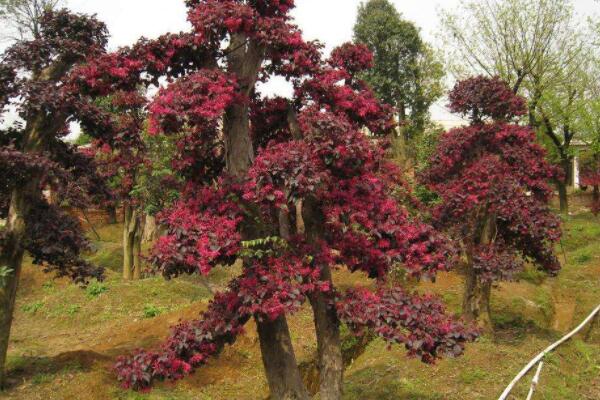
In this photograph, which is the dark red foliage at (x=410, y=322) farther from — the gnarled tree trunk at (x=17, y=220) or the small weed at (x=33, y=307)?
the small weed at (x=33, y=307)

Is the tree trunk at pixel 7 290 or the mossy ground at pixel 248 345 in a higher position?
the tree trunk at pixel 7 290

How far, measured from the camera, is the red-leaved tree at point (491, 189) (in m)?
12.2

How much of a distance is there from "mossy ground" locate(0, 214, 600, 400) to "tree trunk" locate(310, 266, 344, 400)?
2.73 m

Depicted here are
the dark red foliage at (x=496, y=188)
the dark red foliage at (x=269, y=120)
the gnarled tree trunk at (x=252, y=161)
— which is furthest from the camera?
the dark red foliage at (x=496, y=188)

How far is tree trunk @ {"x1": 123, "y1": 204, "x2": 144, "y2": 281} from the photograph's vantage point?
2075 centimetres

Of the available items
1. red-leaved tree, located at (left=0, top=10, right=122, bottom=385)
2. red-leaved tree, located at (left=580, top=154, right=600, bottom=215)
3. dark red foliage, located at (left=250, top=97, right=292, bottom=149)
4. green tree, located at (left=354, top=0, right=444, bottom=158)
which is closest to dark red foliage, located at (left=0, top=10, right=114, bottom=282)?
red-leaved tree, located at (left=0, top=10, right=122, bottom=385)

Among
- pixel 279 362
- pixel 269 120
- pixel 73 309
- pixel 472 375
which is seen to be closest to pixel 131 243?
pixel 73 309

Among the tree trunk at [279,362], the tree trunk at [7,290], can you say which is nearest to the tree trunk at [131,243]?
the tree trunk at [7,290]

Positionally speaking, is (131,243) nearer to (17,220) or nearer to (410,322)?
(17,220)

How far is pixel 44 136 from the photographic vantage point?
1025 centimetres

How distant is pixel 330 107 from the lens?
7.36 metres

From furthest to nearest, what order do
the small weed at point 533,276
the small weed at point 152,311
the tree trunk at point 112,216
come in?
the tree trunk at point 112,216 < the small weed at point 533,276 < the small weed at point 152,311

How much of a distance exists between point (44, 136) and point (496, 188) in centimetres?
943

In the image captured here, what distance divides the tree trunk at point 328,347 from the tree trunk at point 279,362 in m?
0.37
